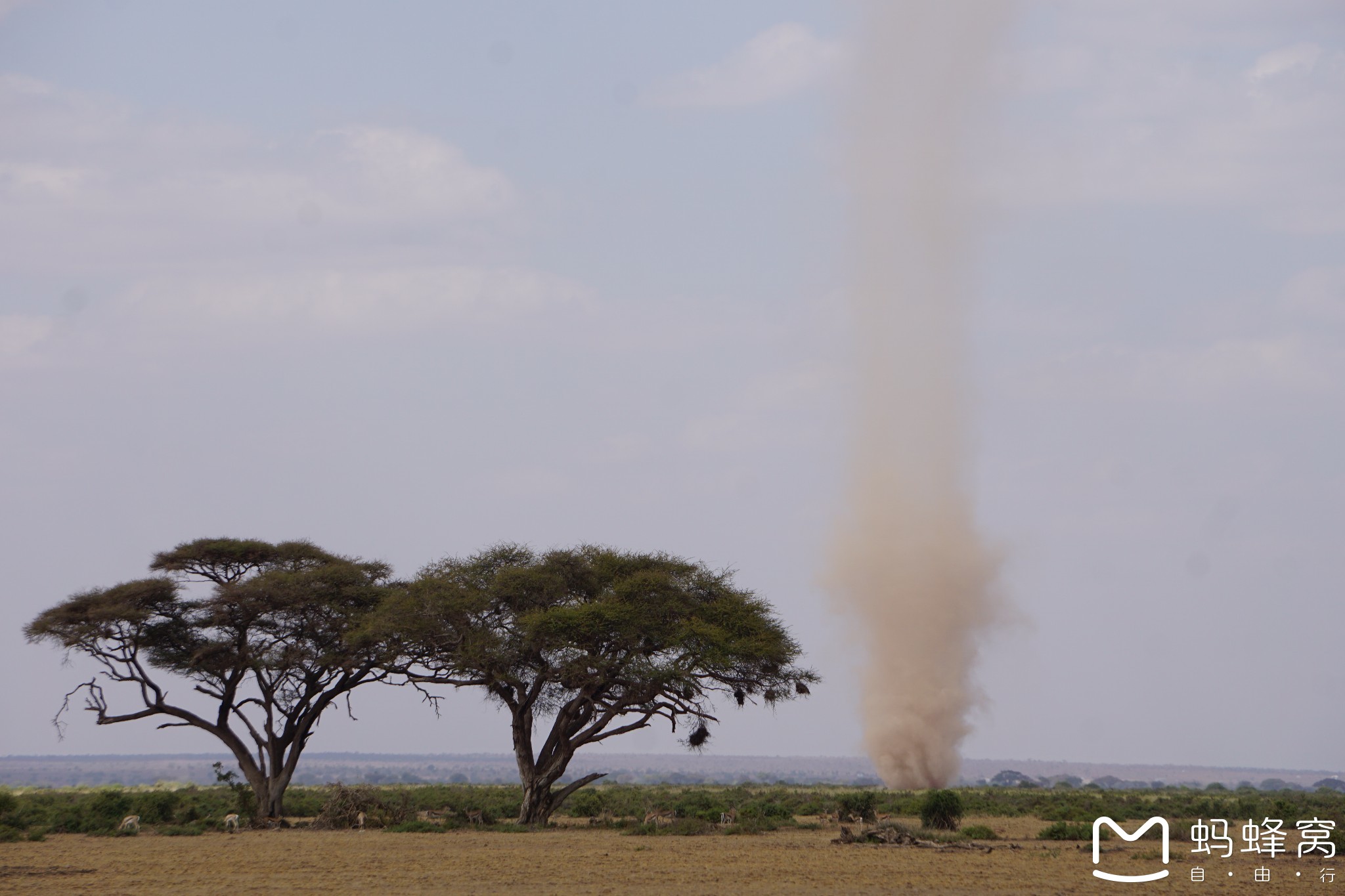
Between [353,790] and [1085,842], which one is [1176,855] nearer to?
[1085,842]

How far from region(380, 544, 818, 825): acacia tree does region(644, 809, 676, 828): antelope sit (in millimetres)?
2038

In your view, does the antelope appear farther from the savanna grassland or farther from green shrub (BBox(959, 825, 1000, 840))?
green shrub (BBox(959, 825, 1000, 840))

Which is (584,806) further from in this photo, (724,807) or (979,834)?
(979,834)

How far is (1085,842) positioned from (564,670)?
46.0ft

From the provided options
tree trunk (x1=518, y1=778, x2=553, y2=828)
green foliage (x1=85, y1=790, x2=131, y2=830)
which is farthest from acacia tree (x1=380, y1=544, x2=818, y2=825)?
green foliage (x1=85, y1=790, x2=131, y2=830)

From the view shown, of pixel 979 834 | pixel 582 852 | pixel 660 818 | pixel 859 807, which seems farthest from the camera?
pixel 859 807

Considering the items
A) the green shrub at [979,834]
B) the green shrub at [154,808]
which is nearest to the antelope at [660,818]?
the green shrub at [979,834]

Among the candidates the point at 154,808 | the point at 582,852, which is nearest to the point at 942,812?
the point at 582,852

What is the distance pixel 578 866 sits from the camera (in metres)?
24.2

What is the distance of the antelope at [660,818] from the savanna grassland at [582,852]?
33 cm

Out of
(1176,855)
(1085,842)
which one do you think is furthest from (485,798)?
(1176,855)

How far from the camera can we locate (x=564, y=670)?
33.3m

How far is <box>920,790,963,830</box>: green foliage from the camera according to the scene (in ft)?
116

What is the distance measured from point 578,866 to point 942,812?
1490cm
